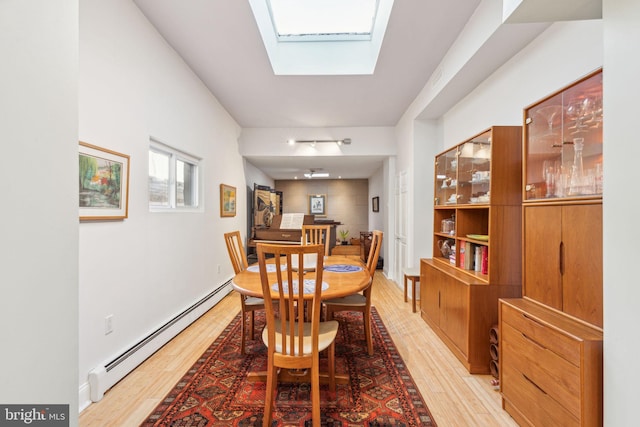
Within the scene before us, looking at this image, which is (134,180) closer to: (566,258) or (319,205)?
(566,258)

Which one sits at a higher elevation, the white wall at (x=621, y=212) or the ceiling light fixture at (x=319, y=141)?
the ceiling light fixture at (x=319, y=141)

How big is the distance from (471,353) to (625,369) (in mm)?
1220

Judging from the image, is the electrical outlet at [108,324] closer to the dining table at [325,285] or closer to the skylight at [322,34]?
the dining table at [325,285]

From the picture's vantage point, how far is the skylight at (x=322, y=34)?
2.60 metres

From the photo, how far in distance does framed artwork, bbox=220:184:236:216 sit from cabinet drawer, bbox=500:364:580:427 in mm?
3683

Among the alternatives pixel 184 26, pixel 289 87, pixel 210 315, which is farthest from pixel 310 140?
pixel 210 315

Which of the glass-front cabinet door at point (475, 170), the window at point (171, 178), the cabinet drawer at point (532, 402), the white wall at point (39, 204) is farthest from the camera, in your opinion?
the window at point (171, 178)

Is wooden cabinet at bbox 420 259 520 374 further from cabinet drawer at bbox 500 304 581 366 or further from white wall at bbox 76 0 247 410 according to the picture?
white wall at bbox 76 0 247 410

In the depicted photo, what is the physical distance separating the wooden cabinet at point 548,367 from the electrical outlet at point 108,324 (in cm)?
262

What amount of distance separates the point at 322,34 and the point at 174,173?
7.22 feet

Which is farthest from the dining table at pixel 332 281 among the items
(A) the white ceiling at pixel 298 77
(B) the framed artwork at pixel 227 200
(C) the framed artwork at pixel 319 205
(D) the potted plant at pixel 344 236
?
(C) the framed artwork at pixel 319 205

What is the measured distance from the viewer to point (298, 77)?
3.19 metres

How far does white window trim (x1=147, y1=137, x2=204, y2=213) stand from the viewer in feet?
8.76

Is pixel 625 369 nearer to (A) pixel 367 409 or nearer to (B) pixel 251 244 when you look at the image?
(A) pixel 367 409
